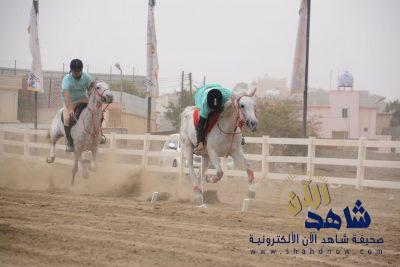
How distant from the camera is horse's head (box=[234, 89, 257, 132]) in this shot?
1005 cm

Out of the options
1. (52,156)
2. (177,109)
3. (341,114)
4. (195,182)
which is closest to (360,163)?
(195,182)

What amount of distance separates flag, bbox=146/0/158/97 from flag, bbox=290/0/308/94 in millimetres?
5408

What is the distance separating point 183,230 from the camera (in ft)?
25.2

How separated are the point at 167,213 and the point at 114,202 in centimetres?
215

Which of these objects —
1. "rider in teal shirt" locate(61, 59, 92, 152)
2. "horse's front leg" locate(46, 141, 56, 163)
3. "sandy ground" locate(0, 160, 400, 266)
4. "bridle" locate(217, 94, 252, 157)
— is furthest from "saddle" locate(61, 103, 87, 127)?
"bridle" locate(217, 94, 252, 157)

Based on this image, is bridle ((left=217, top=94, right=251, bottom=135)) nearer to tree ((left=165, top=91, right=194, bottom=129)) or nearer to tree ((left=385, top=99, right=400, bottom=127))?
tree ((left=165, top=91, right=194, bottom=129))

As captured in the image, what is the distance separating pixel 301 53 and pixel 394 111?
75030 millimetres

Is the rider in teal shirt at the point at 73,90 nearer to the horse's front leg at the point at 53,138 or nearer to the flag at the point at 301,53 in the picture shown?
the horse's front leg at the point at 53,138

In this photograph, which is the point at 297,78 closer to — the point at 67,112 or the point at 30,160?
the point at 67,112

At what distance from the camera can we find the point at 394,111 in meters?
89.9

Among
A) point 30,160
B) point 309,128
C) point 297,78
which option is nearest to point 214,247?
point 297,78

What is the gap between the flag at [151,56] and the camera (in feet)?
71.6

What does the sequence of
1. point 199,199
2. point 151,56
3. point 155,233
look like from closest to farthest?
point 155,233 < point 199,199 < point 151,56

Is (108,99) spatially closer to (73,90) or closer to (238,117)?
(73,90)
